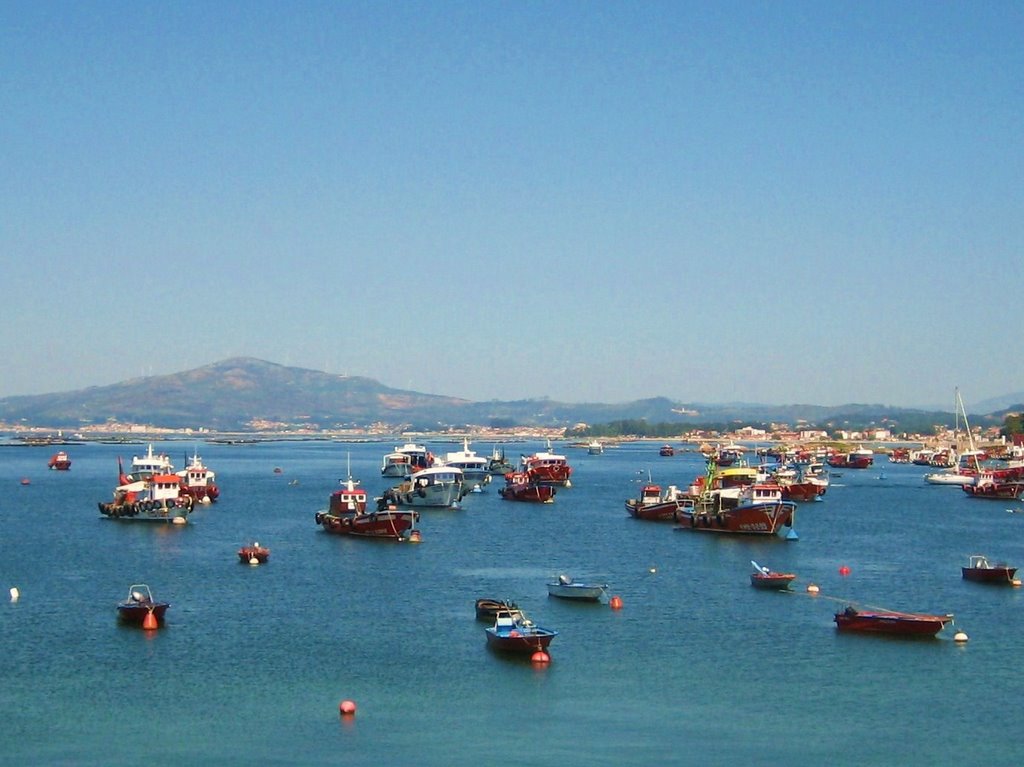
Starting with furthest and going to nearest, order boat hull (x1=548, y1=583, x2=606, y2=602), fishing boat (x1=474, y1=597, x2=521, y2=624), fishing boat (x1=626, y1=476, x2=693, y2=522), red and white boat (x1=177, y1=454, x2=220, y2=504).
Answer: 1. red and white boat (x1=177, y1=454, x2=220, y2=504)
2. fishing boat (x1=626, y1=476, x2=693, y2=522)
3. boat hull (x1=548, y1=583, x2=606, y2=602)
4. fishing boat (x1=474, y1=597, x2=521, y2=624)

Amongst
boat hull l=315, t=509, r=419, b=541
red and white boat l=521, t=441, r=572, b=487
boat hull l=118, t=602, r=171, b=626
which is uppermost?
red and white boat l=521, t=441, r=572, b=487

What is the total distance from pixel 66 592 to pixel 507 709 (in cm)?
2620

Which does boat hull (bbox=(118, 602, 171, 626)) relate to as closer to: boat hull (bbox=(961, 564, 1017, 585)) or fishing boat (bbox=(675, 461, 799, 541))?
boat hull (bbox=(961, 564, 1017, 585))

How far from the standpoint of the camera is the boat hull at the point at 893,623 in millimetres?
45594

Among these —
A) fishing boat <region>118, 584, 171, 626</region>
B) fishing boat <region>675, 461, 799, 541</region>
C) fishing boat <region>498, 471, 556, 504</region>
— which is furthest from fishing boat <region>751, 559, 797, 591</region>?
fishing boat <region>498, 471, 556, 504</region>

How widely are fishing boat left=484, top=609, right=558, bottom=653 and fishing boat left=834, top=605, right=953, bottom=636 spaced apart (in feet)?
35.0

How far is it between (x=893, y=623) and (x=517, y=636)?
42.7 ft

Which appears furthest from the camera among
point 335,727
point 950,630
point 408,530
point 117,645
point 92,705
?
point 408,530

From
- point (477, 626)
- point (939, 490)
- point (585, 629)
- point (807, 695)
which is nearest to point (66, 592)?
point (477, 626)

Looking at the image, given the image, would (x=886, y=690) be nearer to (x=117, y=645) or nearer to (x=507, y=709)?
(x=507, y=709)

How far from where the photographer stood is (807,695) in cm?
3741

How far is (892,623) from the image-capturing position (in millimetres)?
45969

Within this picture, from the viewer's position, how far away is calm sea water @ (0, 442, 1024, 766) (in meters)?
32.5

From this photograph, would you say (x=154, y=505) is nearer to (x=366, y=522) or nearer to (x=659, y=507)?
(x=366, y=522)
